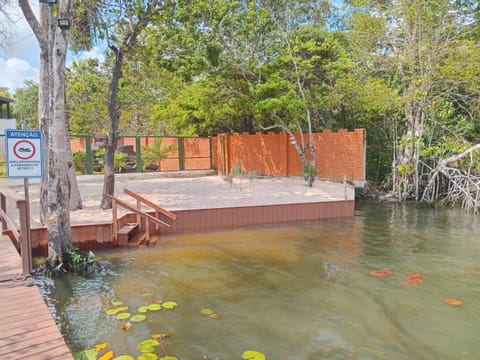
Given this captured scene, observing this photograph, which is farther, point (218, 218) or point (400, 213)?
point (400, 213)

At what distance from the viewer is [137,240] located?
697 cm

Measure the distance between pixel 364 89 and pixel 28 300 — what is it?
34.2 ft

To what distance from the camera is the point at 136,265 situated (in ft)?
18.8

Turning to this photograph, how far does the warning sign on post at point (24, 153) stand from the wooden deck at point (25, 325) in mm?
1128

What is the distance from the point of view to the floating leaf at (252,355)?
318 centimetres

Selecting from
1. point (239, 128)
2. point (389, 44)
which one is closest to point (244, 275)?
point (389, 44)

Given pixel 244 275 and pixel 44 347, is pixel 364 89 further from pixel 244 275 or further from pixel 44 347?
pixel 44 347

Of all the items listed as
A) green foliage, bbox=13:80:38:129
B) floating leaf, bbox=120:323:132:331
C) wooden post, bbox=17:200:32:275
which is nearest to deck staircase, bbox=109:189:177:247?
wooden post, bbox=17:200:32:275

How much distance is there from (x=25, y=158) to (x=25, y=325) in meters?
2.01

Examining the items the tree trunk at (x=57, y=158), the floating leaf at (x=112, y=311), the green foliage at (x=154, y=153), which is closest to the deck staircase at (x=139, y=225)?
the tree trunk at (x=57, y=158)

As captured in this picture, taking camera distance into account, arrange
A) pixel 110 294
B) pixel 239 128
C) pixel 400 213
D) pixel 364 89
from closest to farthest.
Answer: pixel 110 294, pixel 400 213, pixel 364 89, pixel 239 128

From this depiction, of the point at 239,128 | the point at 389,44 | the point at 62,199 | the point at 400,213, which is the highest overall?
the point at 389,44

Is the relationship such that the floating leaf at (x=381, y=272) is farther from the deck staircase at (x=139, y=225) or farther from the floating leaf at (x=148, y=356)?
the deck staircase at (x=139, y=225)

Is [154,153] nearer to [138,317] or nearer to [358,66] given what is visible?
[358,66]
